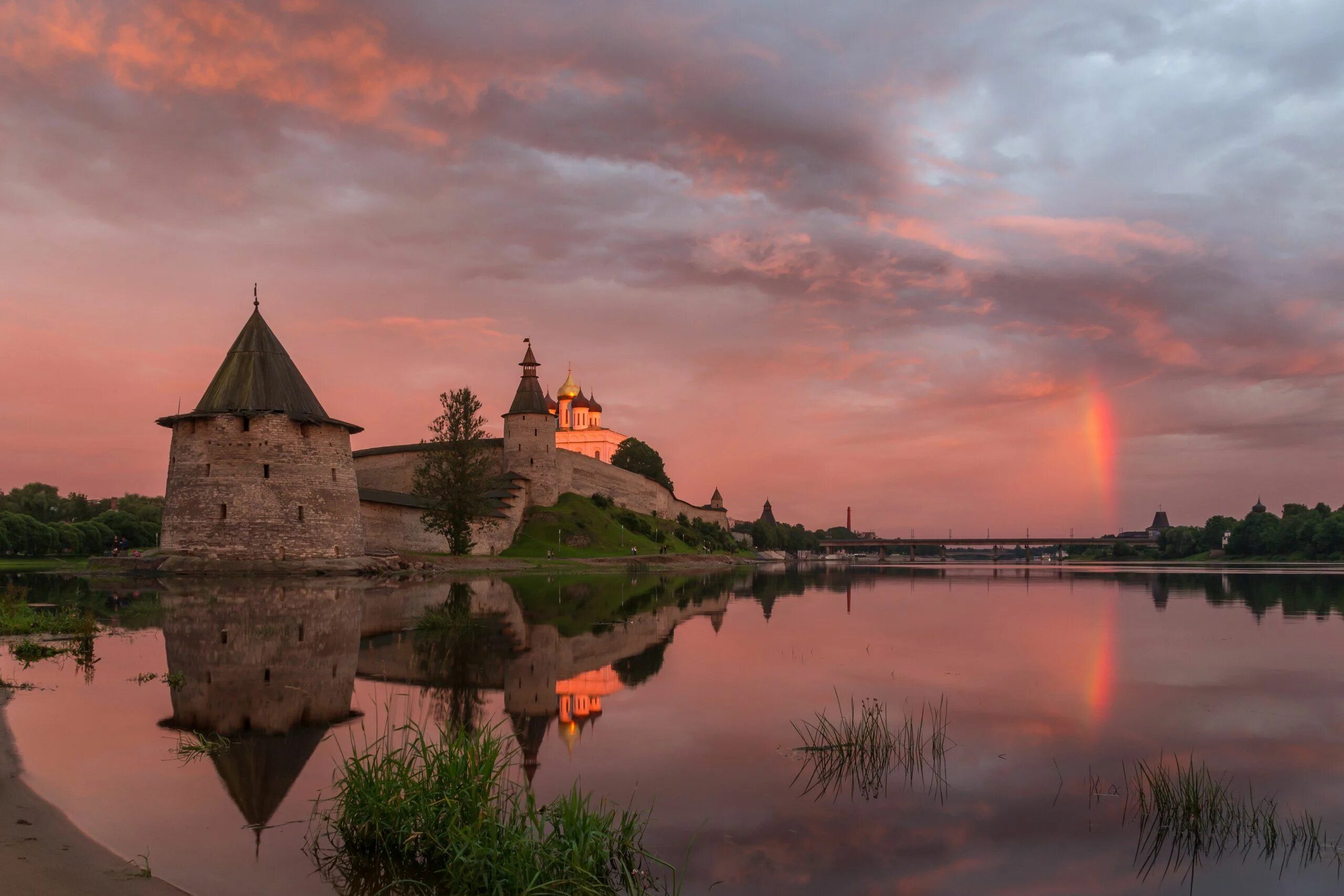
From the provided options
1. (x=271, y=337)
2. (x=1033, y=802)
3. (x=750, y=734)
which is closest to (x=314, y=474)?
(x=271, y=337)

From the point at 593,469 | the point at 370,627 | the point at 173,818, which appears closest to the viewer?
the point at 173,818

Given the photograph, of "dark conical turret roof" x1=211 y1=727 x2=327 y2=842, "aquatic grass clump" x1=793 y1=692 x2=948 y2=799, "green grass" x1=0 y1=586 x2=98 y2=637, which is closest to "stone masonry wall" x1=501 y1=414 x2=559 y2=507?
"green grass" x1=0 y1=586 x2=98 y2=637

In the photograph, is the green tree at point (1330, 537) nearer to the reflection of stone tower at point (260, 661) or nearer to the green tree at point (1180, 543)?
the green tree at point (1180, 543)

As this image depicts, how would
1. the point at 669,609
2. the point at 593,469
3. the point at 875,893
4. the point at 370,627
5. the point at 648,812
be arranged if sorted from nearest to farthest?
the point at 875,893 → the point at 648,812 → the point at 370,627 → the point at 669,609 → the point at 593,469

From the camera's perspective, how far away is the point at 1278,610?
93.4ft

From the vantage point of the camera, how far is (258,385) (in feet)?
124

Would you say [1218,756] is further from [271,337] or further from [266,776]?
[271,337]

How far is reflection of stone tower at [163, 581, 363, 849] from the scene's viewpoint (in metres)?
7.09

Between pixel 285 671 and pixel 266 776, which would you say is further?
pixel 285 671

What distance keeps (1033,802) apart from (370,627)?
1353 centimetres

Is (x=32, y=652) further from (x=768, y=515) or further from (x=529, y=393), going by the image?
(x=768, y=515)

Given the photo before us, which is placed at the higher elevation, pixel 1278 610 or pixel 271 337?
pixel 271 337

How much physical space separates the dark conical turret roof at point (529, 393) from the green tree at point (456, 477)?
52.8 ft

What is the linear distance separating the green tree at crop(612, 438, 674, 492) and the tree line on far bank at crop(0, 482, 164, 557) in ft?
172
